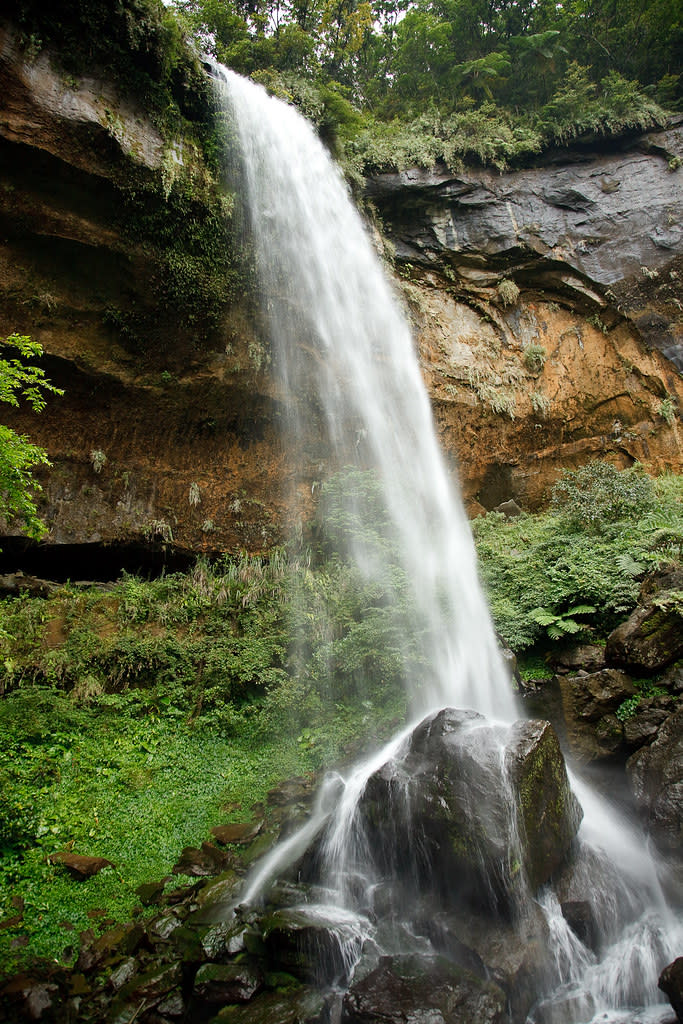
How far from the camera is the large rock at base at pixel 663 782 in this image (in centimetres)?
405

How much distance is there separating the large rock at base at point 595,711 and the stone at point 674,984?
2.06 metres

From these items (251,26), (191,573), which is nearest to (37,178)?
(191,573)

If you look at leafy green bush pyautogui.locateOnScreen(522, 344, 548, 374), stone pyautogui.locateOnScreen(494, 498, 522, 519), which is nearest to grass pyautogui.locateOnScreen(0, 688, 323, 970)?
stone pyautogui.locateOnScreen(494, 498, 522, 519)

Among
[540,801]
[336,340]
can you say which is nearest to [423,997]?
[540,801]

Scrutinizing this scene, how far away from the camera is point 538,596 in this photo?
23.4 ft

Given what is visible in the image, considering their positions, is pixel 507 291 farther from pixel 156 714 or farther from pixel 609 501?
pixel 156 714

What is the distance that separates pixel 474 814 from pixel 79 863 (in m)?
3.38

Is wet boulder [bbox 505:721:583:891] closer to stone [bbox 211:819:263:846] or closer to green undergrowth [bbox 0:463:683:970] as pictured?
green undergrowth [bbox 0:463:683:970]

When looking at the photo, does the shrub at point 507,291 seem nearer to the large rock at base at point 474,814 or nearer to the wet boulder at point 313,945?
the large rock at base at point 474,814

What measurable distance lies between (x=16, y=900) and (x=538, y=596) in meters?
6.31

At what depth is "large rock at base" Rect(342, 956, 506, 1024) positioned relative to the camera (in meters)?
2.98

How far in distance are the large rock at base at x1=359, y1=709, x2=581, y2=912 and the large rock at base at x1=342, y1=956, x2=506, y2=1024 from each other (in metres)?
0.57

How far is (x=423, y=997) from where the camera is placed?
3080 mm

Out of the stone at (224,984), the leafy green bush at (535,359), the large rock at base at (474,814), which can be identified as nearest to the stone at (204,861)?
the stone at (224,984)
